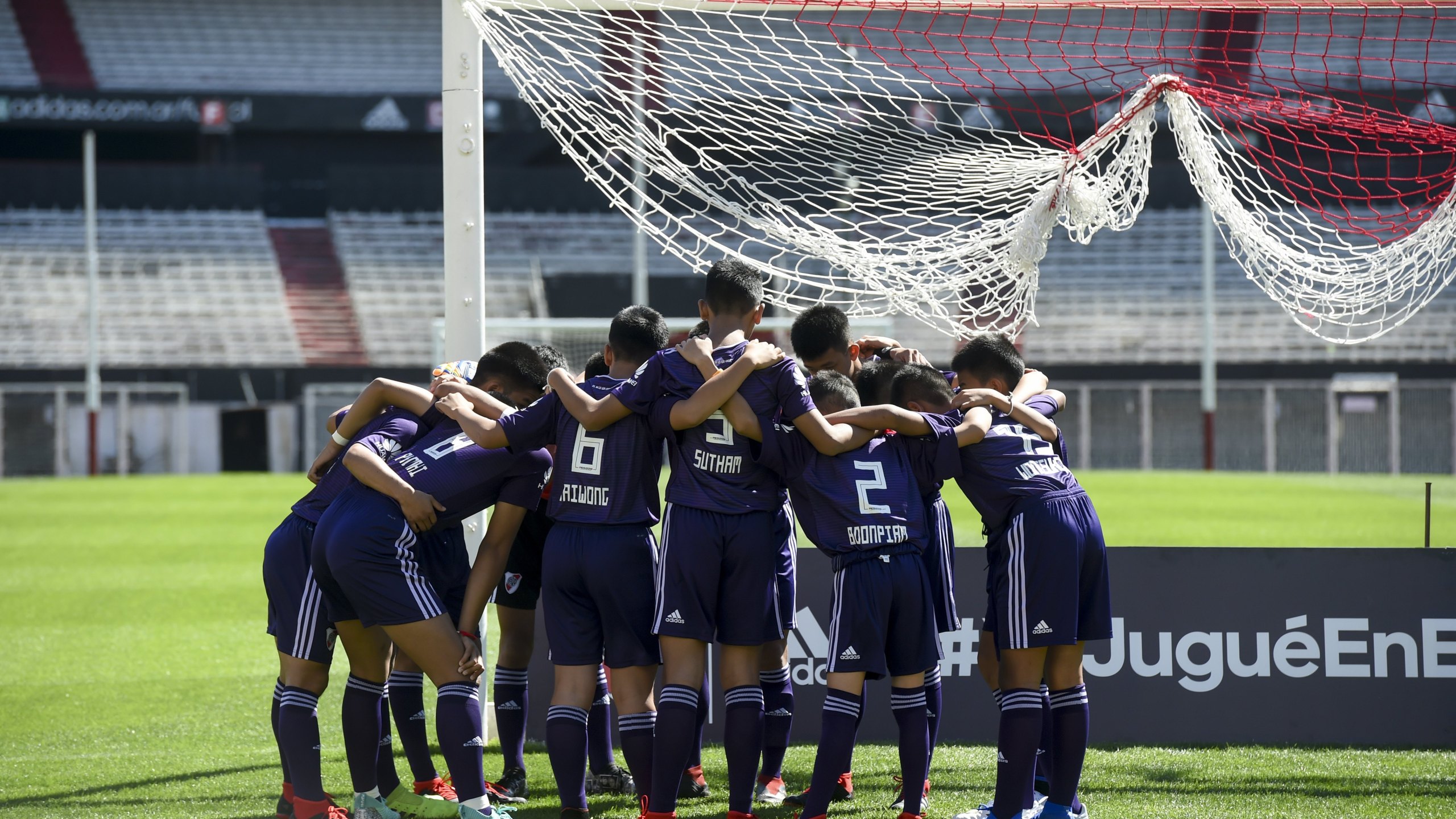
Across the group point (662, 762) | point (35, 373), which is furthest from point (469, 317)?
point (35, 373)

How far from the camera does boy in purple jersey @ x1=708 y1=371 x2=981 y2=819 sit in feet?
13.0

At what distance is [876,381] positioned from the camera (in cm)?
451

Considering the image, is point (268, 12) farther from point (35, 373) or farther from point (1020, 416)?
point (1020, 416)

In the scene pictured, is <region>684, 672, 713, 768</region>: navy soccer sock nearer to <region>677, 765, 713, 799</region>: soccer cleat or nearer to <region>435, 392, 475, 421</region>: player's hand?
<region>677, 765, 713, 799</region>: soccer cleat

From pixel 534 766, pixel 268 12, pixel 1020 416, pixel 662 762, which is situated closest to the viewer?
pixel 662 762

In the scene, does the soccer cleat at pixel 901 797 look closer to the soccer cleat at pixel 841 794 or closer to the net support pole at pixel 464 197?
Result: the soccer cleat at pixel 841 794

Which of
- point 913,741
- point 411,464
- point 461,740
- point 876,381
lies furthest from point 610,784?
point 876,381

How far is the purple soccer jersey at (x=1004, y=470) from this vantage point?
420 cm

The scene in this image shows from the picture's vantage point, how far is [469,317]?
5344 millimetres

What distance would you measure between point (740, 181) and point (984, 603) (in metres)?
2.28

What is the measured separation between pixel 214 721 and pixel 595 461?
329 centimetres

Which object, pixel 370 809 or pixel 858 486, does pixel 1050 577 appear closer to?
pixel 858 486

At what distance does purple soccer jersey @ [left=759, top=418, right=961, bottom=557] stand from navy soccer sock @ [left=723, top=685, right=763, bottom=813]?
569 millimetres

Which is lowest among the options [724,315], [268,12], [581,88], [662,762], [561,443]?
[662,762]
